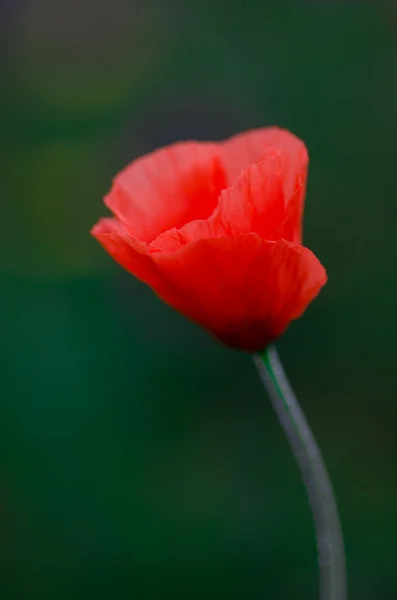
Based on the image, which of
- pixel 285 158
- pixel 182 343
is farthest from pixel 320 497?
pixel 182 343

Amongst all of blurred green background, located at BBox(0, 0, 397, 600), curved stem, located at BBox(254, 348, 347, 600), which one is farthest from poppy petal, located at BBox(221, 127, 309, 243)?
blurred green background, located at BBox(0, 0, 397, 600)

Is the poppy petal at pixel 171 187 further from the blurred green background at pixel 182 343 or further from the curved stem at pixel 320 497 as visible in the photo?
the blurred green background at pixel 182 343

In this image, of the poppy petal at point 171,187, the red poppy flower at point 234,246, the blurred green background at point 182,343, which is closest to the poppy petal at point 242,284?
the red poppy flower at point 234,246

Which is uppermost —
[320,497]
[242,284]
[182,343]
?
[242,284]

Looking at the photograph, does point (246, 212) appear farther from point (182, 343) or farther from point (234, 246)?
point (182, 343)

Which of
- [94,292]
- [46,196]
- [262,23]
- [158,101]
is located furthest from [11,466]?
[262,23]
